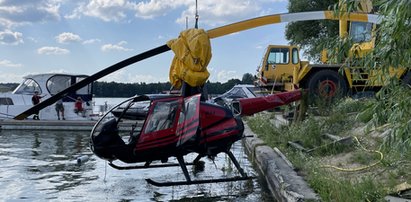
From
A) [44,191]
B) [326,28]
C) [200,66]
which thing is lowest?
[44,191]

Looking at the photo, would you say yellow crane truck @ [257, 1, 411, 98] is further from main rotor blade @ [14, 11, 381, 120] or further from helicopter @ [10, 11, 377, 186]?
helicopter @ [10, 11, 377, 186]

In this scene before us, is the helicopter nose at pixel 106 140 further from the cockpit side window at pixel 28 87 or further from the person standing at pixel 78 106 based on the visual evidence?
the cockpit side window at pixel 28 87

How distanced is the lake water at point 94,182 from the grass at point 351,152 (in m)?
1.13

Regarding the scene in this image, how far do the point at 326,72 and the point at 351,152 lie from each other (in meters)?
8.25

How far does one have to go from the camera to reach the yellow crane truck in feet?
18.4

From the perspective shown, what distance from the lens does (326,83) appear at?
57.6 feet

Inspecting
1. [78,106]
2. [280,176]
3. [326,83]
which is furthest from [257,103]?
[78,106]

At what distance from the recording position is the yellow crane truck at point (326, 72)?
5.62 meters

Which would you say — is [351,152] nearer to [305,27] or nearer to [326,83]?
[326,83]

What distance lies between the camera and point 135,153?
9.83 m

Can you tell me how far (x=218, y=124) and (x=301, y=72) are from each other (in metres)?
8.75

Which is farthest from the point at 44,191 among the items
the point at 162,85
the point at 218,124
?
the point at 162,85

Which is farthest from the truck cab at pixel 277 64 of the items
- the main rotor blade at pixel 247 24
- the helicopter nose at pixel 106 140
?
the helicopter nose at pixel 106 140

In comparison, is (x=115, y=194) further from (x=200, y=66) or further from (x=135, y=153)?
(x=200, y=66)
